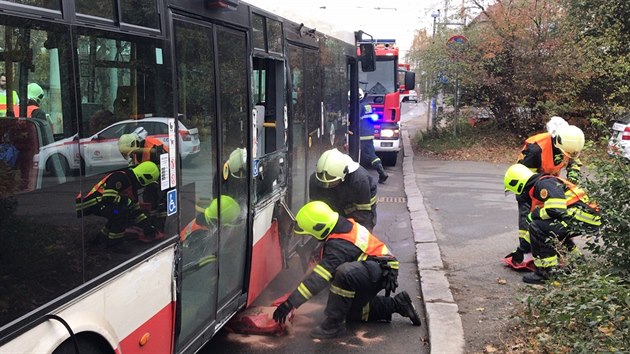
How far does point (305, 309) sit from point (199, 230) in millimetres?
2179

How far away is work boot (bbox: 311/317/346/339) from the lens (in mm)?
5066

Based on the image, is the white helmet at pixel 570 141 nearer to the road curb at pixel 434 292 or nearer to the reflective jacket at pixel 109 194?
the road curb at pixel 434 292

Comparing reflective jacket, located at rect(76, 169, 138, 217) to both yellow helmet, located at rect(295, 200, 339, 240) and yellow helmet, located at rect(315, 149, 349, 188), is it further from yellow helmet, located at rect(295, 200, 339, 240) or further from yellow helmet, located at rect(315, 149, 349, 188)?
yellow helmet, located at rect(315, 149, 349, 188)

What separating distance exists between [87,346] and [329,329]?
8.64ft

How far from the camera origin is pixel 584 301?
3811 mm

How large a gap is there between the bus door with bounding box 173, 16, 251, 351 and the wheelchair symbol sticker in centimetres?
11

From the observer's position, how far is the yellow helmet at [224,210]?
4080 millimetres

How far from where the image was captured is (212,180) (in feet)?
13.4

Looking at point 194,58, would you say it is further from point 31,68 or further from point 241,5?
point 31,68

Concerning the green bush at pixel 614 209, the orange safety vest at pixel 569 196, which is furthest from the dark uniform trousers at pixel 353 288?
the orange safety vest at pixel 569 196

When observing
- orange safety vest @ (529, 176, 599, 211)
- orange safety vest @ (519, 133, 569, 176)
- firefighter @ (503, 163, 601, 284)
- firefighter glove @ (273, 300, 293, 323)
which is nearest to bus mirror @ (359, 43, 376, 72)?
orange safety vest @ (519, 133, 569, 176)

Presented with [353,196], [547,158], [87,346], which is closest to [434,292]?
[353,196]

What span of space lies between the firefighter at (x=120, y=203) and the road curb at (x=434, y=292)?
2616 millimetres

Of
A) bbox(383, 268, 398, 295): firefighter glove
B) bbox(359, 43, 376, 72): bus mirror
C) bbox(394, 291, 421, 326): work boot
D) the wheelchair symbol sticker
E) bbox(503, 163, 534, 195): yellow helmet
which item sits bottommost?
bbox(394, 291, 421, 326): work boot
